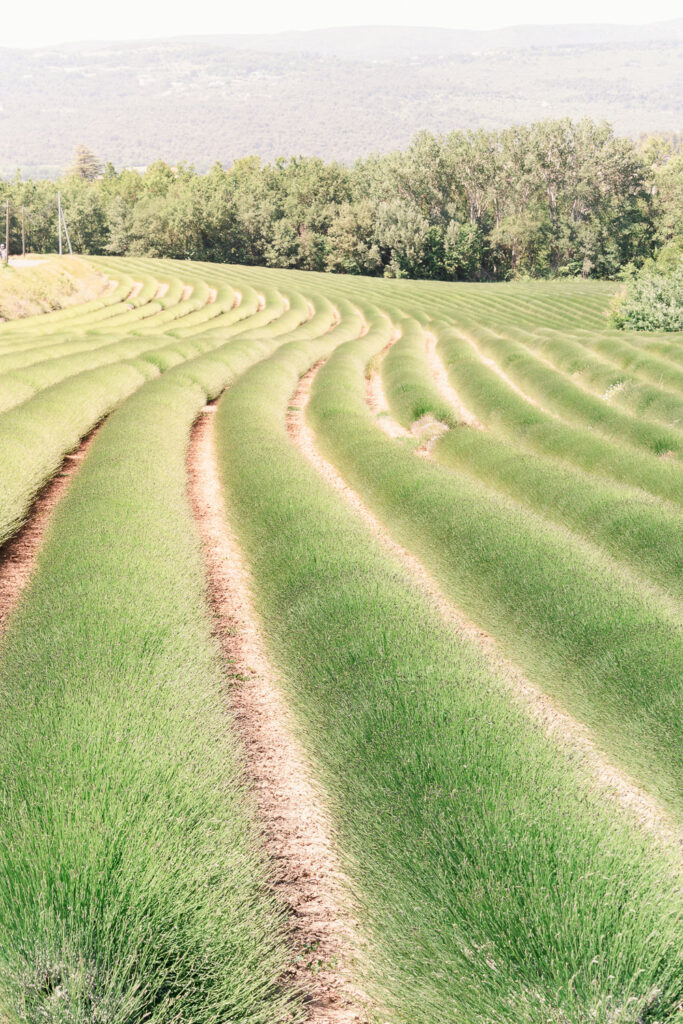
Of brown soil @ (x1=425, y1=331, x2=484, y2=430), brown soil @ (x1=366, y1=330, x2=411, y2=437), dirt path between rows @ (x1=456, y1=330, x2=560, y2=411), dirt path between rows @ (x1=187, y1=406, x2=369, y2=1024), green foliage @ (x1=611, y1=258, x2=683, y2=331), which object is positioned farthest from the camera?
green foliage @ (x1=611, y1=258, x2=683, y2=331)

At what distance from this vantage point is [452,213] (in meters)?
77.1

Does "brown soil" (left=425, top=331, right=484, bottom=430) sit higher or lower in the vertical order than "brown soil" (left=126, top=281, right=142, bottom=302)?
lower

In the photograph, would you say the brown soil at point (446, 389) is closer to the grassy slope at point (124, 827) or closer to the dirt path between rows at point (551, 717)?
the dirt path between rows at point (551, 717)

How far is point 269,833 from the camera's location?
14.8 feet

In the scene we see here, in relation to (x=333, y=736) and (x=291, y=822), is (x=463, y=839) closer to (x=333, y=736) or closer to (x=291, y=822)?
(x=333, y=736)

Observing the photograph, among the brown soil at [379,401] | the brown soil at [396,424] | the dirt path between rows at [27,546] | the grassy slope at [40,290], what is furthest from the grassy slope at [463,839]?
the grassy slope at [40,290]

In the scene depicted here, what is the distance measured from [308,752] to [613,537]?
17.7 ft

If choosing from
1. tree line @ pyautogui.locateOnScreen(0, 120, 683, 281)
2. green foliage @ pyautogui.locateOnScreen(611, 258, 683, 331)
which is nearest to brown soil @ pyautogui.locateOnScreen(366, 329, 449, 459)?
green foliage @ pyautogui.locateOnScreen(611, 258, 683, 331)

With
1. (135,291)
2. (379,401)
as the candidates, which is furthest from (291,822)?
(135,291)

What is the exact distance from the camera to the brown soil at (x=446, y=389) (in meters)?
18.1

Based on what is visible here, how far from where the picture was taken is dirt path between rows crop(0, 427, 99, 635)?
7.42 m

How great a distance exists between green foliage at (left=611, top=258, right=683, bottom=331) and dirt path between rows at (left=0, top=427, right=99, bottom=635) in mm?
32688

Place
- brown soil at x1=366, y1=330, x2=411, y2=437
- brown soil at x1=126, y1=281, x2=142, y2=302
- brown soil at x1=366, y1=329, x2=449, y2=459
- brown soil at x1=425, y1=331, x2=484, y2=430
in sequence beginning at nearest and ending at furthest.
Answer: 1. brown soil at x1=366, y1=329, x2=449, y2=459
2. brown soil at x1=366, y1=330, x2=411, y2=437
3. brown soil at x1=425, y1=331, x2=484, y2=430
4. brown soil at x1=126, y1=281, x2=142, y2=302

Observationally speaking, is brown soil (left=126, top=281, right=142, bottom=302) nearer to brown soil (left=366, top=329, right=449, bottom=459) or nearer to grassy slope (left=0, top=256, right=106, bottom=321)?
grassy slope (left=0, top=256, right=106, bottom=321)
